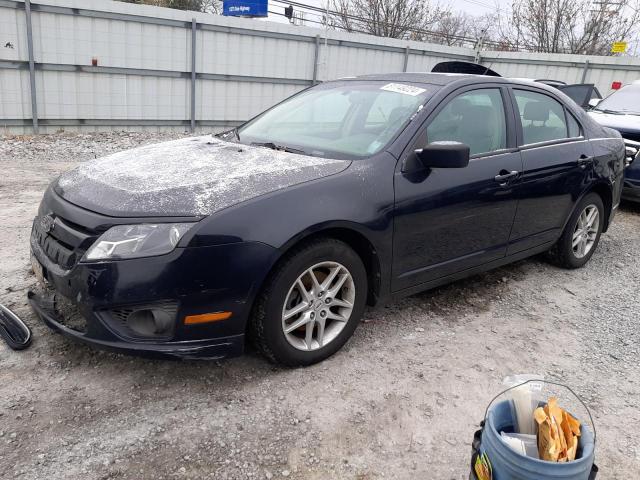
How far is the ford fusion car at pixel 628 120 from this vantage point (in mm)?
6779

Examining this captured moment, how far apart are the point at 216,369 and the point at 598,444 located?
193cm

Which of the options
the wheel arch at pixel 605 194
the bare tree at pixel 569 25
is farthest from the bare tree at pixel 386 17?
the wheel arch at pixel 605 194

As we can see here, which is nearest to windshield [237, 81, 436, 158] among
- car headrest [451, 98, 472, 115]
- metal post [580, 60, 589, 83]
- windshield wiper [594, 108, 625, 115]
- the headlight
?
car headrest [451, 98, 472, 115]

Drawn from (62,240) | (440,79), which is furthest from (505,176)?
(62,240)

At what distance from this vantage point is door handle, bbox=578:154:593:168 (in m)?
4.32

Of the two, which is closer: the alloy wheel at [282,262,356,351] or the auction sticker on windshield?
the alloy wheel at [282,262,356,351]

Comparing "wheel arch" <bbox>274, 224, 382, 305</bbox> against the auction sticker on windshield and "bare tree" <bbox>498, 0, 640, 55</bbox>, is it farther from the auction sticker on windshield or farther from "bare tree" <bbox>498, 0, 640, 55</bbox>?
"bare tree" <bbox>498, 0, 640, 55</bbox>

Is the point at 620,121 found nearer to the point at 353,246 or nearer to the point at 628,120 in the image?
the point at 628,120

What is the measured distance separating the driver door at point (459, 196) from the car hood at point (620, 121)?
4.17 metres

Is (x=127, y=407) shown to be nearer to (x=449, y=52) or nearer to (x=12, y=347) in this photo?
(x=12, y=347)

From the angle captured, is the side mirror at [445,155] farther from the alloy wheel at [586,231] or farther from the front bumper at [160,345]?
the alloy wheel at [586,231]

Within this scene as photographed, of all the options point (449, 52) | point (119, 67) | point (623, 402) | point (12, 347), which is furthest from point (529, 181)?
point (449, 52)

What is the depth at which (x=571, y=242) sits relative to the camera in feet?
15.2

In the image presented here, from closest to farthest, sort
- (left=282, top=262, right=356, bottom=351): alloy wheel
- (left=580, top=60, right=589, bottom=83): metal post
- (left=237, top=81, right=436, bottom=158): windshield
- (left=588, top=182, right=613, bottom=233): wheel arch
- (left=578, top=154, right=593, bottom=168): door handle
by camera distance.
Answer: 1. (left=282, top=262, right=356, bottom=351): alloy wheel
2. (left=237, top=81, right=436, bottom=158): windshield
3. (left=578, top=154, right=593, bottom=168): door handle
4. (left=588, top=182, right=613, bottom=233): wheel arch
5. (left=580, top=60, right=589, bottom=83): metal post
